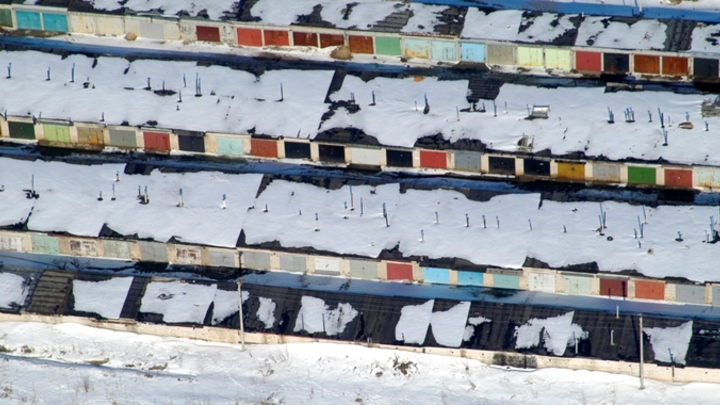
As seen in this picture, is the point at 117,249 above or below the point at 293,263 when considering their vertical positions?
above

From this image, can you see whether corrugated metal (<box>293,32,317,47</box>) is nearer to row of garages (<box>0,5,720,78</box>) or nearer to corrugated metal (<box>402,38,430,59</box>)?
row of garages (<box>0,5,720,78</box>)

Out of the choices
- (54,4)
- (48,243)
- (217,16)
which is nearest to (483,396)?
(48,243)

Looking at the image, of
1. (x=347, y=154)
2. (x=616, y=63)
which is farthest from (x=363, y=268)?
(x=616, y=63)

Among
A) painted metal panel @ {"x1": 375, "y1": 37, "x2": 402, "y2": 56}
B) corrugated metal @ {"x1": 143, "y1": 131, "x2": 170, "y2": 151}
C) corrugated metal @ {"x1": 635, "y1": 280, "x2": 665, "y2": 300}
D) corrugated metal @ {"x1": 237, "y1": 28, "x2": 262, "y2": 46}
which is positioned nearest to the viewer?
corrugated metal @ {"x1": 635, "y1": 280, "x2": 665, "y2": 300}

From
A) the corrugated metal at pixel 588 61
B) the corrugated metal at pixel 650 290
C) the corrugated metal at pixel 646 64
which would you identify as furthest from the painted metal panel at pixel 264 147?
the corrugated metal at pixel 650 290

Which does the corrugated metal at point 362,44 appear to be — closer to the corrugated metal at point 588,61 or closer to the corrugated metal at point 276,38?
the corrugated metal at point 276,38

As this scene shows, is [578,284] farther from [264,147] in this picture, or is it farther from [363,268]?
[264,147]

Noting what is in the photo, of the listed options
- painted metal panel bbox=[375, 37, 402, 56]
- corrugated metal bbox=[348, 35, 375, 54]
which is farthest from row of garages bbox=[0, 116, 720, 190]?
corrugated metal bbox=[348, 35, 375, 54]
